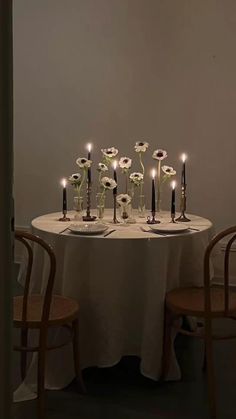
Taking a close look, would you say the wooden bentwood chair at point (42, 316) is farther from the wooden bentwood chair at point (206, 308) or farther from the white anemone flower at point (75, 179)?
the white anemone flower at point (75, 179)

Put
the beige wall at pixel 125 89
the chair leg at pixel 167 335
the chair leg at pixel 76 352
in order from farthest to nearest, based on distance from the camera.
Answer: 1. the beige wall at pixel 125 89
2. the chair leg at pixel 167 335
3. the chair leg at pixel 76 352

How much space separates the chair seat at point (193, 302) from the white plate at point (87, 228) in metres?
0.46

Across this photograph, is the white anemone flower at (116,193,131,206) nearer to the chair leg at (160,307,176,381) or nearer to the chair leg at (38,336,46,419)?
the chair leg at (160,307,176,381)

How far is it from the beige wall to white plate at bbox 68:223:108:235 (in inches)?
75.1

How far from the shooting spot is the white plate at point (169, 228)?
2.72 meters

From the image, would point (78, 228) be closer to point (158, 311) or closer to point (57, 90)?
point (158, 311)

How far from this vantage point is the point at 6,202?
0.89 metres

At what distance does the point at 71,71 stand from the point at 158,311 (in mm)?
2937

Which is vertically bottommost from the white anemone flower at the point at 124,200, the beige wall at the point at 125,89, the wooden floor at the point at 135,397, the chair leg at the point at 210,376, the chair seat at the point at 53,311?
the wooden floor at the point at 135,397

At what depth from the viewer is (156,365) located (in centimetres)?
261

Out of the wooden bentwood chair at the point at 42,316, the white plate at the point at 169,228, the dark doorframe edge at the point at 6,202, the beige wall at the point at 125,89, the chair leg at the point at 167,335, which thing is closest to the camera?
the dark doorframe edge at the point at 6,202

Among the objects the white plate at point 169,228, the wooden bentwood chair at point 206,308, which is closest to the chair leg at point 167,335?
the wooden bentwood chair at point 206,308

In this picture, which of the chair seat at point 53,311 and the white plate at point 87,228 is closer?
the chair seat at point 53,311

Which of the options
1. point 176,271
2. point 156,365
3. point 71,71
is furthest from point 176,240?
point 71,71
